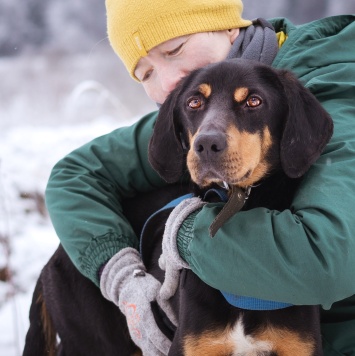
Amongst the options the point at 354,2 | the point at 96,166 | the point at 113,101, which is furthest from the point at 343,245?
the point at 113,101

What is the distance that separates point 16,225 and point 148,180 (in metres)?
2.06

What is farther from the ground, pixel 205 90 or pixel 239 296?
pixel 205 90

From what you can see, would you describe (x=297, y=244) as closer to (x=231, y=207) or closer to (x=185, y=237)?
(x=231, y=207)

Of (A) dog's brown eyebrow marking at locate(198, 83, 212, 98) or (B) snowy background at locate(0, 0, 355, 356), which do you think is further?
(B) snowy background at locate(0, 0, 355, 356)

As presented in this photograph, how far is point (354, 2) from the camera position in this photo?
4.44m

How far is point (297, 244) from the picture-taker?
1703 millimetres

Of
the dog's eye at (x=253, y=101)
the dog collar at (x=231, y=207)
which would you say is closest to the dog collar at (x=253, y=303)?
the dog collar at (x=231, y=207)

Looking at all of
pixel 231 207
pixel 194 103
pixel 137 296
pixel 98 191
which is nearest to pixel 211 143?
pixel 231 207

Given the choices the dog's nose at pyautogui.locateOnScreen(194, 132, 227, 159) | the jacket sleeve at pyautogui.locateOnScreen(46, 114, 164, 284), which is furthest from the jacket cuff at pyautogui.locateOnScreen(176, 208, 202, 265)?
the jacket sleeve at pyautogui.locateOnScreen(46, 114, 164, 284)

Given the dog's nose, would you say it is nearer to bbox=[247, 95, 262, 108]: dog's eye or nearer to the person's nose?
bbox=[247, 95, 262, 108]: dog's eye

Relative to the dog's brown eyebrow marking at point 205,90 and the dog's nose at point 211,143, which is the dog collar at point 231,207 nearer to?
the dog's nose at point 211,143

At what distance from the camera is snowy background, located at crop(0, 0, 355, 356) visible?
434 centimetres

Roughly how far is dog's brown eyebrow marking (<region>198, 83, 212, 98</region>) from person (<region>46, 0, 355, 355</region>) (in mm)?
366

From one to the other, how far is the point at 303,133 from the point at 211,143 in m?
0.30
